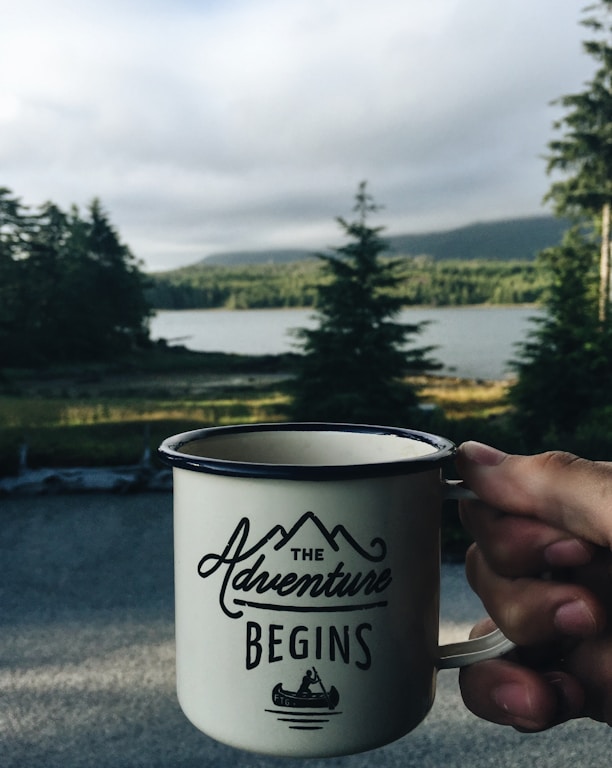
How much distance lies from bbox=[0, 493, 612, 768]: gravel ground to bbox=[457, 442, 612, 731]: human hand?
304cm

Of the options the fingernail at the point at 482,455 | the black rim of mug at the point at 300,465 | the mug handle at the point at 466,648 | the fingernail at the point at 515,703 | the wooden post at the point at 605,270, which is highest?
the wooden post at the point at 605,270

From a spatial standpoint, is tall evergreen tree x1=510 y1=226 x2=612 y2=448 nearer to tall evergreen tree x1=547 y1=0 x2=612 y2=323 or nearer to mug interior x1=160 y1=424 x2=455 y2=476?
tall evergreen tree x1=547 y1=0 x2=612 y2=323

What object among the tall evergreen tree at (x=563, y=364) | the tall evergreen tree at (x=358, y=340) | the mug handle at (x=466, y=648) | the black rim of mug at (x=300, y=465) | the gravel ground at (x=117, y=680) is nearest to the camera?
the black rim of mug at (x=300, y=465)

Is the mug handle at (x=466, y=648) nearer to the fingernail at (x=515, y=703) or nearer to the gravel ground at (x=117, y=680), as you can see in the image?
the fingernail at (x=515, y=703)

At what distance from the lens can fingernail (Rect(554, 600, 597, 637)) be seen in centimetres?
92

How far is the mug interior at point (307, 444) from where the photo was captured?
0.86m

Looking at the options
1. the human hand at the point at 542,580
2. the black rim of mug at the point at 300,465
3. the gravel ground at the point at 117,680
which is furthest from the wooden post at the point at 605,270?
the black rim of mug at the point at 300,465

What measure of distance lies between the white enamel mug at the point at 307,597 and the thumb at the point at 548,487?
0.30ft

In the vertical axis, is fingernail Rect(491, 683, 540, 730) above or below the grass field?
above

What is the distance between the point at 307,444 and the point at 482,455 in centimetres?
23

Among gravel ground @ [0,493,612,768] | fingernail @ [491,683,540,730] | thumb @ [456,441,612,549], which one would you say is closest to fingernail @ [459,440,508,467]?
thumb @ [456,441,612,549]

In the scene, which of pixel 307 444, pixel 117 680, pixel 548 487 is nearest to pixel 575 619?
pixel 548 487

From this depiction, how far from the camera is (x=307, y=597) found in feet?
2.34

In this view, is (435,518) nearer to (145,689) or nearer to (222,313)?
(145,689)
